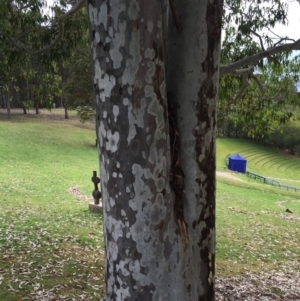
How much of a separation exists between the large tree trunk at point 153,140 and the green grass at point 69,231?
9.01 ft

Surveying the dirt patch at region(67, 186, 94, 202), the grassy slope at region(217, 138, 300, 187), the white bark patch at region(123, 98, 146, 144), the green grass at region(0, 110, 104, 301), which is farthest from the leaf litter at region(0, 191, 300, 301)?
the grassy slope at region(217, 138, 300, 187)

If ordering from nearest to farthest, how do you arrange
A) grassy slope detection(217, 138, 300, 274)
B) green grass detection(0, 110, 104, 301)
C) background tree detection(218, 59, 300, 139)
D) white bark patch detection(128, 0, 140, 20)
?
white bark patch detection(128, 0, 140, 20) < green grass detection(0, 110, 104, 301) < grassy slope detection(217, 138, 300, 274) < background tree detection(218, 59, 300, 139)

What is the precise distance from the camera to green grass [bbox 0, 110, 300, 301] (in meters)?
5.12

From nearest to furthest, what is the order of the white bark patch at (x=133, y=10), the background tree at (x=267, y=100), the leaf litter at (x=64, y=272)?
the white bark patch at (x=133, y=10), the leaf litter at (x=64, y=272), the background tree at (x=267, y=100)

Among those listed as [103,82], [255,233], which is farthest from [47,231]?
[103,82]

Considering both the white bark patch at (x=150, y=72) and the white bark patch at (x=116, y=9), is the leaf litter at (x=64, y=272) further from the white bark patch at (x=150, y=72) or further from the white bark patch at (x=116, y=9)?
the white bark patch at (x=116, y=9)

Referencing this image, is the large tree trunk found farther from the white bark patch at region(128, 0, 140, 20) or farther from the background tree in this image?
the background tree

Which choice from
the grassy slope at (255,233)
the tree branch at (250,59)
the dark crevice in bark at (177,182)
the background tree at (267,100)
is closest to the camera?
the dark crevice in bark at (177,182)

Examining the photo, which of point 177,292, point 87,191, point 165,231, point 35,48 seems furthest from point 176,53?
point 87,191

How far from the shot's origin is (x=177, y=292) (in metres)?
2.21

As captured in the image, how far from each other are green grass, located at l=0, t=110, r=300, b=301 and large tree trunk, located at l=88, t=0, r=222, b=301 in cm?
275

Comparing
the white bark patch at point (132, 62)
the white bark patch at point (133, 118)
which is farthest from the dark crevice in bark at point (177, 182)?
the white bark patch at point (132, 62)

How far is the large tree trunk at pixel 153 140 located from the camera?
2.08 metres

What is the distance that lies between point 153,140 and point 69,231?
22.2 ft
